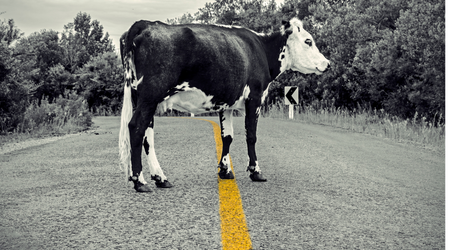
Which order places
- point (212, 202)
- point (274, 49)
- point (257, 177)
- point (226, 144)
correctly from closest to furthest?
1. point (212, 202)
2. point (257, 177)
3. point (226, 144)
4. point (274, 49)

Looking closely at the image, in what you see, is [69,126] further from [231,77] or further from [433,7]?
[433,7]

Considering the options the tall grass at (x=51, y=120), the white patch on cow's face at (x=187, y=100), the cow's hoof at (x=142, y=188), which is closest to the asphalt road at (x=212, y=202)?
the cow's hoof at (x=142, y=188)

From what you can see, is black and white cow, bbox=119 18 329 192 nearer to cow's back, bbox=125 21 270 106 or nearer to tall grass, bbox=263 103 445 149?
cow's back, bbox=125 21 270 106

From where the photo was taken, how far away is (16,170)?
6629mm

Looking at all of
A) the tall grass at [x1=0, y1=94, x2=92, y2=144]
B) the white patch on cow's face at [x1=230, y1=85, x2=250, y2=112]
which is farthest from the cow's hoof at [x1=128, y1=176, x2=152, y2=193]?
the tall grass at [x1=0, y1=94, x2=92, y2=144]

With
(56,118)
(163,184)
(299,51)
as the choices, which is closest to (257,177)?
(163,184)

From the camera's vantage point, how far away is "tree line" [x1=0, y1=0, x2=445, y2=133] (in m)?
13.7

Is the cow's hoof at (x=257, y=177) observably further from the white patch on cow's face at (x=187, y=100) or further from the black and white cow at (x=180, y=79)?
the white patch on cow's face at (x=187, y=100)

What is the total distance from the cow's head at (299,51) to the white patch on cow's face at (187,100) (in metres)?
1.52

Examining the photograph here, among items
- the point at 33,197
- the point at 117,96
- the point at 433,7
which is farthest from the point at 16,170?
the point at 117,96

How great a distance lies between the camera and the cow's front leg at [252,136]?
5699mm

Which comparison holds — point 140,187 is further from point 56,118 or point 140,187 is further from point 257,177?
point 56,118

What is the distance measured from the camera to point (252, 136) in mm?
5734

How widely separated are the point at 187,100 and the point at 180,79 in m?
0.25
